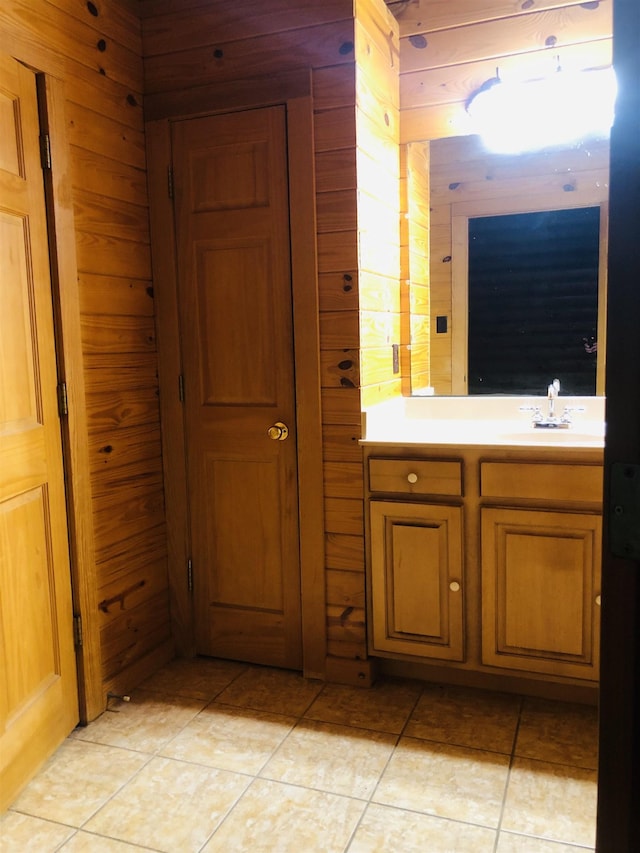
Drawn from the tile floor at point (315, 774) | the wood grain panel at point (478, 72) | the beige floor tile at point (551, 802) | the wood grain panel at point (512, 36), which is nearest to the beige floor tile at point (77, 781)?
the tile floor at point (315, 774)

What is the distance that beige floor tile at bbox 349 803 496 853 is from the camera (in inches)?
64.7

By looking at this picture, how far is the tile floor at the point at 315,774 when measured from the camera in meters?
1.69

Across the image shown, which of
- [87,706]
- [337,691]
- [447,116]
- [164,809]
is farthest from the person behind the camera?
[447,116]

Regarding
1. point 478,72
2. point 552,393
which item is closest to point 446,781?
point 552,393

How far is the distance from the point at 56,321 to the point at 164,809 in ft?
4.48

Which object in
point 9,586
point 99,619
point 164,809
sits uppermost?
point 9,586

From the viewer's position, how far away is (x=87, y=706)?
86.4 inches

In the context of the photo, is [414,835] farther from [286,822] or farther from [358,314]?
[358,314]

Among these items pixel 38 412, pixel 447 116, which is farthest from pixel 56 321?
pixel 447 116

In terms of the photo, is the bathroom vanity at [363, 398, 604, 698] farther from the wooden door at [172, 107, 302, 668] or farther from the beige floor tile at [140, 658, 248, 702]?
the beige floor tile at [140, 658, 248, 702]

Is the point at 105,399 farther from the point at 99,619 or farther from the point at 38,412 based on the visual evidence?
the point at 99,619

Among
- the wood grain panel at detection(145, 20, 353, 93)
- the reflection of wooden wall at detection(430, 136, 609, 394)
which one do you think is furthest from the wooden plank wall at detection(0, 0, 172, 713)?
the reflection of wooden wall at detection(430, 136, 609, 394)

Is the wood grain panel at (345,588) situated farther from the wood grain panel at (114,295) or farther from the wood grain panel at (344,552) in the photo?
the wood grain panel at (114,295)

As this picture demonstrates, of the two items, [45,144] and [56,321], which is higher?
[45,144]
